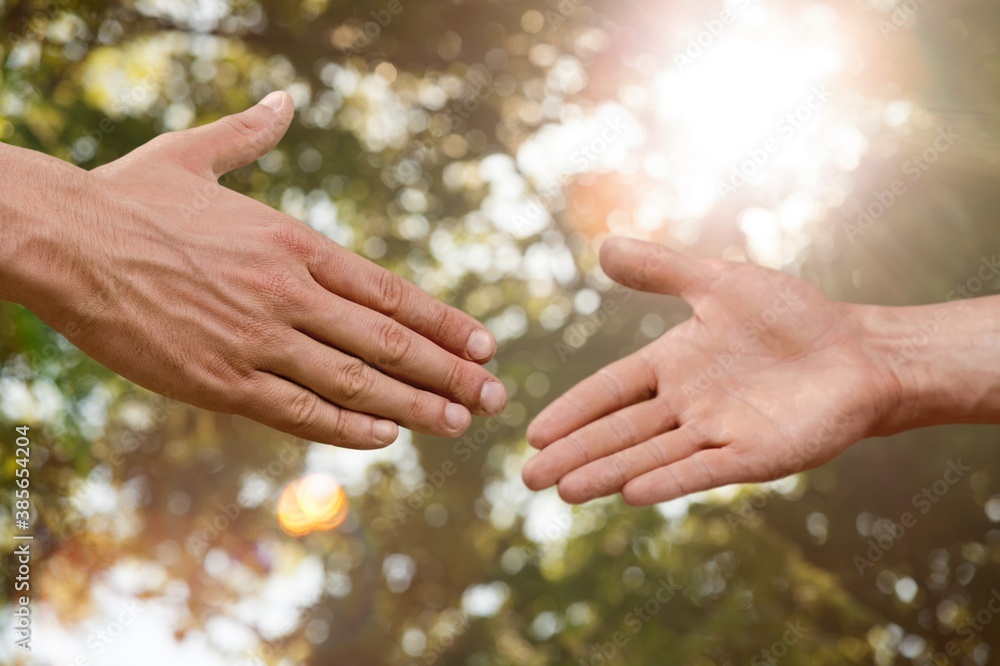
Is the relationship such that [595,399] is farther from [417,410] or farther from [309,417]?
[309,417]

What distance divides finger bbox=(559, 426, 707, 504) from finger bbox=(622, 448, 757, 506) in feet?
0.17

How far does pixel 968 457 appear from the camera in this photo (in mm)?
4156

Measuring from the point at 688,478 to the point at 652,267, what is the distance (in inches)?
34.1

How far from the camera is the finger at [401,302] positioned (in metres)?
2.22

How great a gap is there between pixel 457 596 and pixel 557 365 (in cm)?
235

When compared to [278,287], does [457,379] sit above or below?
below

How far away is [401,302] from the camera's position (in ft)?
7.46

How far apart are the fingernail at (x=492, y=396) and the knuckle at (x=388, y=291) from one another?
1.35ft

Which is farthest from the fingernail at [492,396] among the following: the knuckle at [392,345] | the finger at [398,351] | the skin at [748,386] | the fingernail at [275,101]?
the fingernail at [275,101]

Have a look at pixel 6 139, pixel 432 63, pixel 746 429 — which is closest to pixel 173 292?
pixel 746 429

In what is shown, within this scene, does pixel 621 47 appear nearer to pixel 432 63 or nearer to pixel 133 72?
pixel 432 63

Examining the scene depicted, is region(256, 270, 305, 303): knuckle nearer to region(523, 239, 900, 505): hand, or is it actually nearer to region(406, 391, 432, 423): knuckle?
region(406, 391, 432, 423): knuckle

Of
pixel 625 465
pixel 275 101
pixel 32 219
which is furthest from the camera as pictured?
pixel 625 465

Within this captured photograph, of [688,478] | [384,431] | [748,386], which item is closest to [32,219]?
[384,431]
